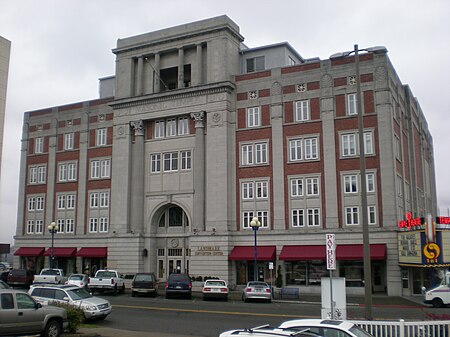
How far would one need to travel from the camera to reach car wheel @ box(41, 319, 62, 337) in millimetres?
17812

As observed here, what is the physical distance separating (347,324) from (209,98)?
39.8 m

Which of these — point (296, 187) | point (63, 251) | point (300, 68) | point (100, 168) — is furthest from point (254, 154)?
point (63, 251)

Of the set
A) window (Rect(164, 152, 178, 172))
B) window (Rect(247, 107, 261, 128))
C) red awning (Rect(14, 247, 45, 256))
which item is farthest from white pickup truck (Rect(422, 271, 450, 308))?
red awning (Rect(14, 247, 45, 256))

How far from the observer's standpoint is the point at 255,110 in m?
49.3

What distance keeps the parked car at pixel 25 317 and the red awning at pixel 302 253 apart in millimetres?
28158

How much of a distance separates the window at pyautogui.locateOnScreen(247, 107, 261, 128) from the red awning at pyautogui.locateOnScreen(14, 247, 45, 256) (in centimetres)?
2830

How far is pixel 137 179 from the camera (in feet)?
175

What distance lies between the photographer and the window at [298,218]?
4569cm

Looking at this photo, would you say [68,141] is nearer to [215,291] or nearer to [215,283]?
[215,283]

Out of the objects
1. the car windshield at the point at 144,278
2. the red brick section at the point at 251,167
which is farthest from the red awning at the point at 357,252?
the car windshield at the point at 144,278

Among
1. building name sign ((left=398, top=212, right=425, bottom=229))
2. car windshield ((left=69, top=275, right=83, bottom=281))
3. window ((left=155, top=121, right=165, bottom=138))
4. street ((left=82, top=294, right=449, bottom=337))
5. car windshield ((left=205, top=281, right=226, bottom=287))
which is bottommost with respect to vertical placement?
street ((left=82, top=294, right=449, bottom=337))

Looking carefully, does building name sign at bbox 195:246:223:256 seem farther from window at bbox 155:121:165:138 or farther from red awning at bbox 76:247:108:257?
window at bbox 155:121:165:138

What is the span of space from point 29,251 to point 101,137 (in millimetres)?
15658

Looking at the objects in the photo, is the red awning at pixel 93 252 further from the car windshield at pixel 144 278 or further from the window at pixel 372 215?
the window at pixel 372 215
